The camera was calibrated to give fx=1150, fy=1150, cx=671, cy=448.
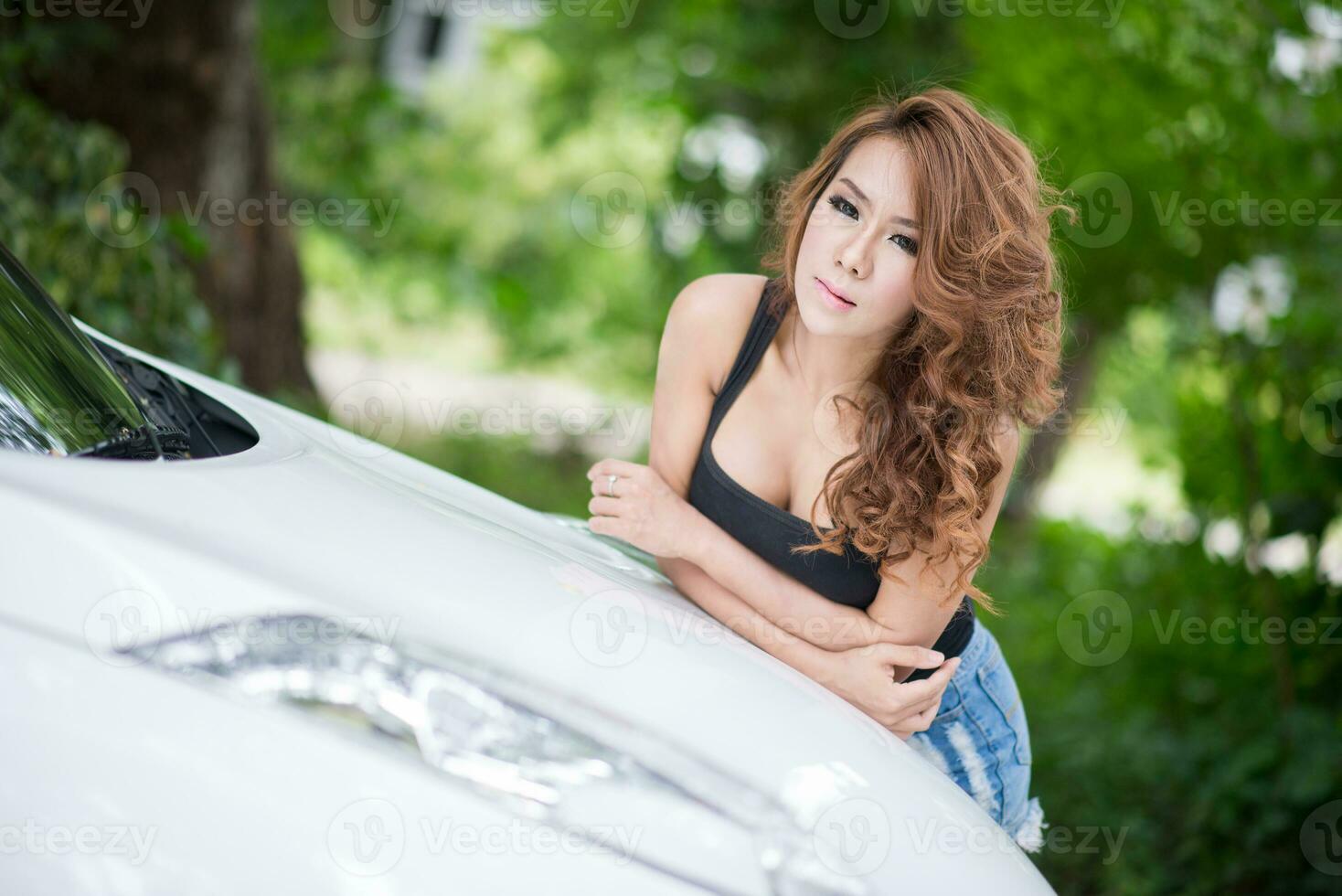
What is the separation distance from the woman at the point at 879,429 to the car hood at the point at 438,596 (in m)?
0.23

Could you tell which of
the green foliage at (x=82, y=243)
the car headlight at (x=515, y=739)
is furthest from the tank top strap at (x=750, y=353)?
the green foliage at (x=82, y=243)

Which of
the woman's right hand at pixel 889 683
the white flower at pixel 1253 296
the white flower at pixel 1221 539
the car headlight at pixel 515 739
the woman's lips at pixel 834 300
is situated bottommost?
the car headlight at pixel 515 739

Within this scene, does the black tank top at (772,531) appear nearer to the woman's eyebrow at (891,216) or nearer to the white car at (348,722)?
the woman's eyebrow at (891,216)

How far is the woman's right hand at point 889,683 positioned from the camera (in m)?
2.21

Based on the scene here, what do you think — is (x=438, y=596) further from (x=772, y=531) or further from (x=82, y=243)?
(x=82, y=243)

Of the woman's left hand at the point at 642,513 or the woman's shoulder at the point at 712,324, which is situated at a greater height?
the woman's shoulder at the point at 712,324

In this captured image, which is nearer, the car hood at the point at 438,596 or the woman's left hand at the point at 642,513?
the car hood at the point at 438,596

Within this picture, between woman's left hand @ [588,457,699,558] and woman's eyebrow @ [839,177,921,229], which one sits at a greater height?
woman's eyebrow @ [839,177,921,229]

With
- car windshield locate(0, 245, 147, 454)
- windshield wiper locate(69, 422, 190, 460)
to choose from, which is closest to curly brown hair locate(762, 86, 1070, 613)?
windshield wiper locate(69, 422, 190, 460)

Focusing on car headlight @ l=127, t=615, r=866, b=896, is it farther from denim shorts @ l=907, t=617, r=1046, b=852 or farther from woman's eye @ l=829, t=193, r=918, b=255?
woman's eye @ l=829, t=193, r=918, b=255

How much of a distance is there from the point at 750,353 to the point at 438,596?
3.63 ft

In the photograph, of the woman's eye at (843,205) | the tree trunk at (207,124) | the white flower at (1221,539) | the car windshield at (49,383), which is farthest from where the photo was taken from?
the tree trunk at (207,124)

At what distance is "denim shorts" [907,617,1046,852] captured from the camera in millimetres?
2420

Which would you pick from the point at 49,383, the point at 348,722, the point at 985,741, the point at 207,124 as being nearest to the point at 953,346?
the point at 985,741
